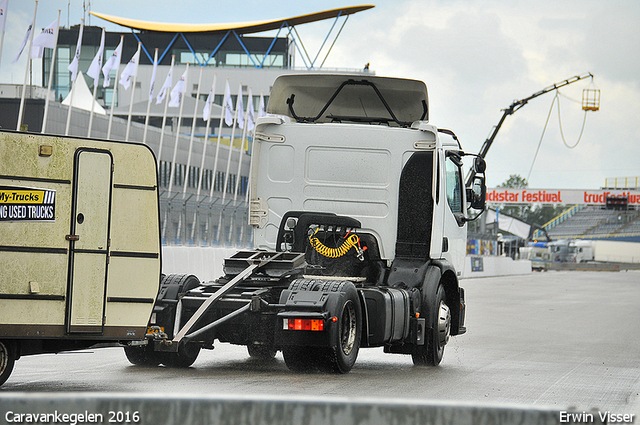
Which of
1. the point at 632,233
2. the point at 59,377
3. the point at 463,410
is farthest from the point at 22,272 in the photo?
the point at 632,233

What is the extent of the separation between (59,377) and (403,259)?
4.02 metres

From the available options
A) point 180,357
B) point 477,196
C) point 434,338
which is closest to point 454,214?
point 477,196

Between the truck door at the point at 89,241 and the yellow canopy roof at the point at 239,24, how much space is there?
232ft

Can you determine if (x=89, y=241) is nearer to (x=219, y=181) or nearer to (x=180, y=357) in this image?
(x=180, y=357)

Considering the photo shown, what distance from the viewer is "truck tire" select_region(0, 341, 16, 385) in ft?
23.8

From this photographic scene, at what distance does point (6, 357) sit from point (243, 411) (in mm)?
5019

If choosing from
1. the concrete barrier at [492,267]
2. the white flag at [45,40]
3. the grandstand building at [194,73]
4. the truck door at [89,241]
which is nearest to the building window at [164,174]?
the grandstand building at [194,73]

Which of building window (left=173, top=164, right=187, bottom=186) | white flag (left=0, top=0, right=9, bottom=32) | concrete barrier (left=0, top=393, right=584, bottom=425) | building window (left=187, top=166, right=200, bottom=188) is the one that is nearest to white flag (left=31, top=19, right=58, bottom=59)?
white flag (left=0, top=0, right=9, bottom=32)

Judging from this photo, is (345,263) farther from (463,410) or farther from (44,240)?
(463,410)

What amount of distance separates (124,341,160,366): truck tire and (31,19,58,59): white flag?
884 inches

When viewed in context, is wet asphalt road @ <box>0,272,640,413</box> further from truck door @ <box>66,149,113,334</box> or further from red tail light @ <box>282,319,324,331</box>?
truck door @ <box>66,149,113,334</box>

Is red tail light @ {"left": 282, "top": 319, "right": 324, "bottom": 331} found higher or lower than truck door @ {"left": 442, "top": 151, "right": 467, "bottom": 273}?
lower

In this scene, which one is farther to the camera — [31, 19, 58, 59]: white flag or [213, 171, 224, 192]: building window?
[213, 171, 224, 192]: building window

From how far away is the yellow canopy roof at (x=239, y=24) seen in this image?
250 feet
